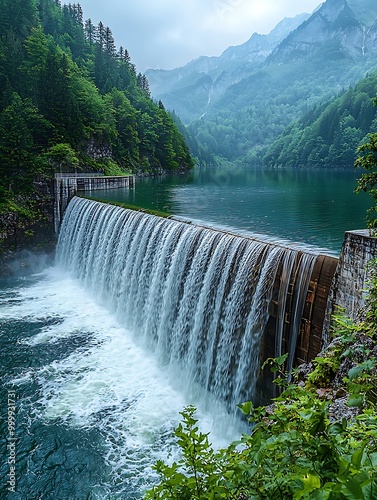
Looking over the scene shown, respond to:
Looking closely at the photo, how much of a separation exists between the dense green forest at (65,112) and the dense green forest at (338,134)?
39325mm

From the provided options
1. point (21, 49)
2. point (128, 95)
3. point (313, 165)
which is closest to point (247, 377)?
point (21, 49)

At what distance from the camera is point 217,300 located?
1145cm

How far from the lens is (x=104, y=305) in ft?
61.4

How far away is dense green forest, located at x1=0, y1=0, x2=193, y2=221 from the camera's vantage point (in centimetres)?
2922

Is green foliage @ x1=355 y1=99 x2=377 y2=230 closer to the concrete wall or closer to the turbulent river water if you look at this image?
the turbulent river water

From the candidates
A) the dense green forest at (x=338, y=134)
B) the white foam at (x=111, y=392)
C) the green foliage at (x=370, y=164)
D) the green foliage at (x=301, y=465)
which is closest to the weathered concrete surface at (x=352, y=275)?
the green foliage at (x=370, y=164)

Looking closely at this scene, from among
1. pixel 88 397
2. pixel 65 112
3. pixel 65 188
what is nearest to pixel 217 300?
pixel 88 397

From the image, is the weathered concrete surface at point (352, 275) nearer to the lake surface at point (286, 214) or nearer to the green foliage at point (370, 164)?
the green foliage at point (370, 164)

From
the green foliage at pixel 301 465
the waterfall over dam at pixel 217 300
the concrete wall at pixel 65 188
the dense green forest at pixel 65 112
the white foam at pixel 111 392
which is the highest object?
the dense green forest at pixel 65 112

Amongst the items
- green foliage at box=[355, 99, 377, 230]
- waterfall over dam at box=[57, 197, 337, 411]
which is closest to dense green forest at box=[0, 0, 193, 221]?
waterfall over dam at box=[57, 197, 337, 411]

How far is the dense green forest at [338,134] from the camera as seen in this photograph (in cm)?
9331

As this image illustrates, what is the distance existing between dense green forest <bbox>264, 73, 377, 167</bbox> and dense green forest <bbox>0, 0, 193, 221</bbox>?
1548 inches

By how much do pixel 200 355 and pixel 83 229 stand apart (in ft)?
44.1

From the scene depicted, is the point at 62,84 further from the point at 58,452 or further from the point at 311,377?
the point at 311,377
